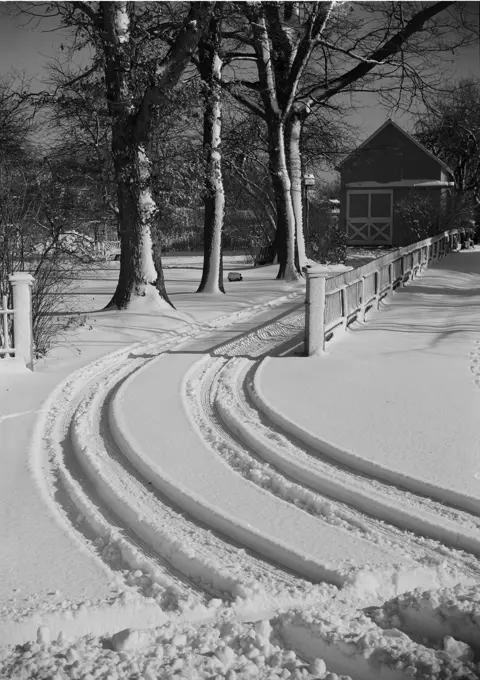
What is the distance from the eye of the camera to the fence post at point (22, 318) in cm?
1014

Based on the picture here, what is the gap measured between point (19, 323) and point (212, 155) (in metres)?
9.29

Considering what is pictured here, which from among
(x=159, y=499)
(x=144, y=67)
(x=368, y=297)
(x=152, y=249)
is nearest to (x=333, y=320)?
(x=368, y=297)

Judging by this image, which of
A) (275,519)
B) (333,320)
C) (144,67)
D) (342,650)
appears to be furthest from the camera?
(144,67)

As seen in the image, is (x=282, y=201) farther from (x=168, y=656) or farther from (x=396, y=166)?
(x=396, y=166)

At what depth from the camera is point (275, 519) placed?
5180 mm

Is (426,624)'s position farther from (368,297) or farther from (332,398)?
(368,297)

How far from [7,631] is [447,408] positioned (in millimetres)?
5404

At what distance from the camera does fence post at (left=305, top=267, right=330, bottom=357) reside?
1100cm

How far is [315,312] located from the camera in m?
11.1

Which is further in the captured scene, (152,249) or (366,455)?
(152,249)

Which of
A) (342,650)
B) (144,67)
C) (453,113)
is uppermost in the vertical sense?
(453,113)

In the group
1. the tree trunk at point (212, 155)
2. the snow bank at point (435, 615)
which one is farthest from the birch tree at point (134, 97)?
the snow bank at point (435, 615)

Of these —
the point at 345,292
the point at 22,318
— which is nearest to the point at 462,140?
the point at 345,292

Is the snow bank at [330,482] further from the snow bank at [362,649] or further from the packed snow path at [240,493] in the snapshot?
the snow bank at [362,649]
